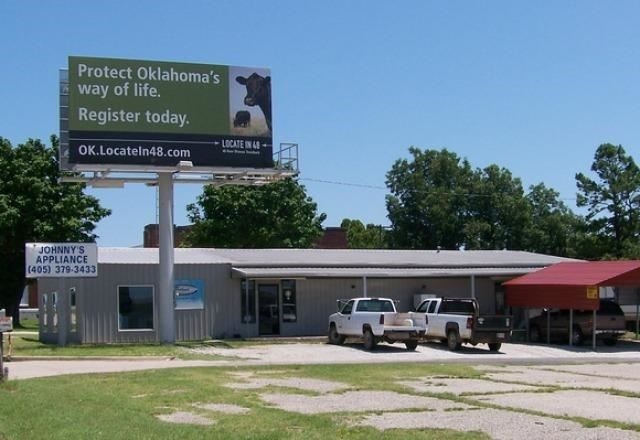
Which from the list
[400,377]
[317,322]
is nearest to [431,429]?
[400,377]

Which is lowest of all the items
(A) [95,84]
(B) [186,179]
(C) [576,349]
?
(C) [576,349]

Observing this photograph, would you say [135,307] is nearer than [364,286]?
Yes

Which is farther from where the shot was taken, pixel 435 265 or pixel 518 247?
pixel 518 247

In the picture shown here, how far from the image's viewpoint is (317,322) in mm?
37375

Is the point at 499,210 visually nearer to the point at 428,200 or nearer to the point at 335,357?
the point at 428,200

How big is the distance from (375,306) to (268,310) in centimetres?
654

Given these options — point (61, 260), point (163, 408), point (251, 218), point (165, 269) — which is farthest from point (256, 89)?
point (251, 218)

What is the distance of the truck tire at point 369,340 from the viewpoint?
3078cm

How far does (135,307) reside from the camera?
33906 mm

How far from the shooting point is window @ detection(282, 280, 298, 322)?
37.0 metres

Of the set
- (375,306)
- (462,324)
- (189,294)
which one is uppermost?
(189,294)

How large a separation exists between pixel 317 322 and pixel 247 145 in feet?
26.8

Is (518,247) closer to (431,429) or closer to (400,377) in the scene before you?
(400,377)

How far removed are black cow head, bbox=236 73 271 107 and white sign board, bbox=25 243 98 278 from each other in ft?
25.8
